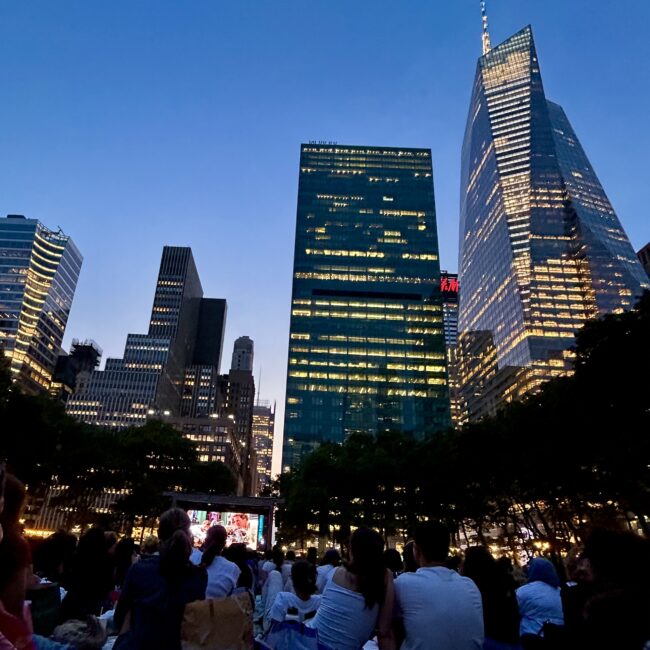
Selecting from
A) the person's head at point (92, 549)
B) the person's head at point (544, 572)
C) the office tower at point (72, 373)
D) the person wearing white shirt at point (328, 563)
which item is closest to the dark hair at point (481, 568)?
the person's head at point (544, 572)

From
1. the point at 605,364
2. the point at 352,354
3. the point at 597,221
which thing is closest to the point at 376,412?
the point at 352,354

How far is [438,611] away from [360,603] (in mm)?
554

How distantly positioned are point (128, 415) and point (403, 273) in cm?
8558

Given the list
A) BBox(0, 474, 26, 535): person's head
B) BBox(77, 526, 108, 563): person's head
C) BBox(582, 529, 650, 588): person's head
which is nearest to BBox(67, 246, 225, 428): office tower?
BBox(77, 526, 108, 563): person's head

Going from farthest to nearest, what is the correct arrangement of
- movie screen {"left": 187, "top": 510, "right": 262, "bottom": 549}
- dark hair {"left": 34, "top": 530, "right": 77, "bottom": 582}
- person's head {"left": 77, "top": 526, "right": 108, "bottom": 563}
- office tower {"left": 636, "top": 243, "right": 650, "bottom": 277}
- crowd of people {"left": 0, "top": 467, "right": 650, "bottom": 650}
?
office tower {"left": 636, "top": 243, "right": 650, "bottom": 277} → movie screen {"left": 187, "top": 510, "right": 262, "bottom": 549} → dark hair {"left": 34, "top": 530, "right": 77, "bottom": 582} → person's head {"left": 77, "top": 526, "right": 108, "bottom": 563} → crowd of people {"left": 0, "top": 467, "right": 650, "bottom": 650}

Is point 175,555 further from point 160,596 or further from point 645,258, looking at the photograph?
point 645,258

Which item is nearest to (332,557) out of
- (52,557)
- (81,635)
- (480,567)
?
(480,567)

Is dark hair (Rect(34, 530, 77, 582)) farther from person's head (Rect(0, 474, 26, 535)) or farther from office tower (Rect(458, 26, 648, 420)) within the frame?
office tower (Rect(458, 26, 648, 420))

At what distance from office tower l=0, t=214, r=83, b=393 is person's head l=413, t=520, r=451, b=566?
140758mm

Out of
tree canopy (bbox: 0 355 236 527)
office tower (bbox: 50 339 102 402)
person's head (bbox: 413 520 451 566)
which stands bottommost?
person's head (bbox: 413 520 451 566)

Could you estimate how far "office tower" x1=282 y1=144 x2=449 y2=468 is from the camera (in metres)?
91.9

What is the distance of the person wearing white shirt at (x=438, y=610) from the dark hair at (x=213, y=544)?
2.69 meters

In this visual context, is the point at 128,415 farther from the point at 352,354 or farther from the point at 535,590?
the point at 535,590

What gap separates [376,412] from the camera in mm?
91812
